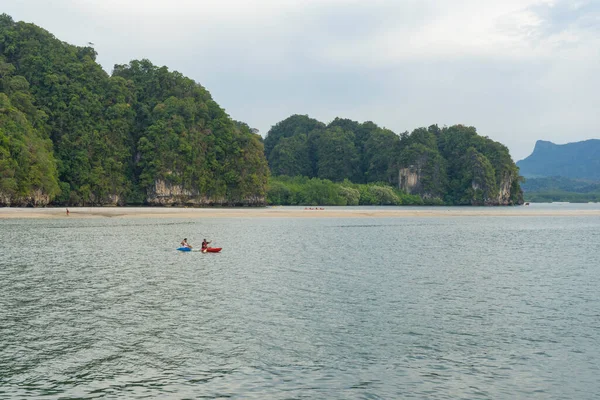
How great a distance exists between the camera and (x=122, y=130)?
135 m

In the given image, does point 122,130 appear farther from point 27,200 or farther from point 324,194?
point 324,194

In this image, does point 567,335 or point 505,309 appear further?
point 505,309

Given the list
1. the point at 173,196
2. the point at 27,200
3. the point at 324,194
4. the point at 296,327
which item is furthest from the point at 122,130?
the point at 296,327

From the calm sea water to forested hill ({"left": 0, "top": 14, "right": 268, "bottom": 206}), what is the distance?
8767 cm

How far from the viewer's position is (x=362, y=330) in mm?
18641

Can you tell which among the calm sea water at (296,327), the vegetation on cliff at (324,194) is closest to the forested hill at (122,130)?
the vegetation on cliff at (324,194)

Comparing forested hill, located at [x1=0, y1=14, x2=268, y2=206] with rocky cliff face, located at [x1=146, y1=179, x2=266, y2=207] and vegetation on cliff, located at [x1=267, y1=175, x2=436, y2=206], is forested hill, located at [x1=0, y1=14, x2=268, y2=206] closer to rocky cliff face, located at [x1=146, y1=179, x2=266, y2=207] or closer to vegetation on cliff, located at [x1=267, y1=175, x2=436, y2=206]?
rocky cliff face, located at [x1=146, y1=179, x2=266, y2=207]

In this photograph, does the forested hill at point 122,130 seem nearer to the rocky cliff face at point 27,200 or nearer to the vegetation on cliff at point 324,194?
the rocky cliff face at point 27,200

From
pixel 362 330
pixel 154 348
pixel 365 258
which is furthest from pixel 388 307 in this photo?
pixel 365 258

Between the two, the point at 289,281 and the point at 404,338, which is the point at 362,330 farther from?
the point at 289,281

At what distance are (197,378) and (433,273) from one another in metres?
21.3

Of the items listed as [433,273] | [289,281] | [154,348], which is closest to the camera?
[154,348]

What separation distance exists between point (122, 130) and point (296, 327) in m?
126

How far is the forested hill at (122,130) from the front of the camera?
408ft
